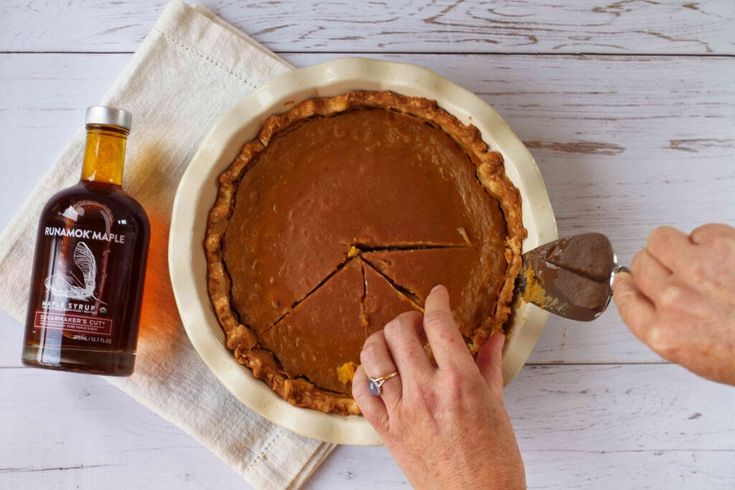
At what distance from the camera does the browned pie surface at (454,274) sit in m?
1.96

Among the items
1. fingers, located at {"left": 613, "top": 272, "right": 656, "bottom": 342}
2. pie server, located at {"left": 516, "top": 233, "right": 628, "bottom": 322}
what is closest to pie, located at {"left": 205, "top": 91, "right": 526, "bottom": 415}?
pie server, located at {"left": 516, "top": 233, "right": 628, "bottom": 322}

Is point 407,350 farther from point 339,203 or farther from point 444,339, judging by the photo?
point 339,203

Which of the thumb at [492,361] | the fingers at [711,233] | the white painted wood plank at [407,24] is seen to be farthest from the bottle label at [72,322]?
the fingers at [711,233]

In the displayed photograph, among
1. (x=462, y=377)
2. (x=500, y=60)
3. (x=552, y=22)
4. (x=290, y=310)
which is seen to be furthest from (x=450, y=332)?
(x=552, y=22)

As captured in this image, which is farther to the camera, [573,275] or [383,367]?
[573,275]

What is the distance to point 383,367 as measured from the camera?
1.61 m

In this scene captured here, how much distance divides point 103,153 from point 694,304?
1566 mm

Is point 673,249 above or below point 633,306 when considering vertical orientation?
above

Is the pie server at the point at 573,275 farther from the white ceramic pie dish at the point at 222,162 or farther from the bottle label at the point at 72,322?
the bottle label at the point at 72,322

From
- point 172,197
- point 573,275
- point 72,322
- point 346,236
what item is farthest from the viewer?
point 172,197

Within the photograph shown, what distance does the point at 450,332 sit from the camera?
1574 millimetres

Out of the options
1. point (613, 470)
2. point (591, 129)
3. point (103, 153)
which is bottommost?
point (613, 470)

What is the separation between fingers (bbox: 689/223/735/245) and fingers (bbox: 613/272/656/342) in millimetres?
154

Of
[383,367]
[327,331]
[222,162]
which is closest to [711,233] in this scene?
[383,367]
